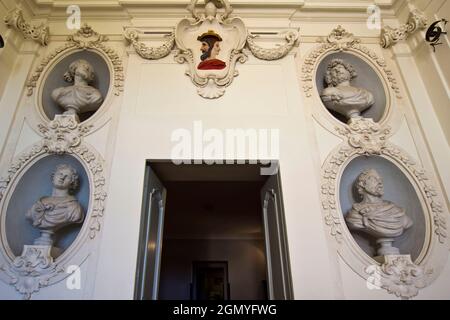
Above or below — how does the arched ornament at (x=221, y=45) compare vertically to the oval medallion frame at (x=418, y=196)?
above

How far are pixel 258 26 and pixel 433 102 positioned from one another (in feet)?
6.54

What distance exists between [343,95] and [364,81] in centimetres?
57

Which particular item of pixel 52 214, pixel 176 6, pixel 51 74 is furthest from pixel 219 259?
pixel 176 6

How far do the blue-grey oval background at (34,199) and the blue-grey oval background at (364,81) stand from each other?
8.66 ft

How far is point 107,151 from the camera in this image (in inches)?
104

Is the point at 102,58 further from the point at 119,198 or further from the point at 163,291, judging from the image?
the point at 163,291

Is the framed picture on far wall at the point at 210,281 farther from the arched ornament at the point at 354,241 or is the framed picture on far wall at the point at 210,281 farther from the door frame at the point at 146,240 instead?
the arched ornament at the point at 354,241

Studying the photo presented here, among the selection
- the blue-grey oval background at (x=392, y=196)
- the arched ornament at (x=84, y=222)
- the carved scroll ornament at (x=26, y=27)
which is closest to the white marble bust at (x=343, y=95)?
the blue-grey oval background at (x=392, y=196)

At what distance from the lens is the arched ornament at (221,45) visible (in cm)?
287

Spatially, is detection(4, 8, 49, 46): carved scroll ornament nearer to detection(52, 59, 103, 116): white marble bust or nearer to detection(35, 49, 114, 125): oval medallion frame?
detection(35, 49, 114, 125): oval medallion frame

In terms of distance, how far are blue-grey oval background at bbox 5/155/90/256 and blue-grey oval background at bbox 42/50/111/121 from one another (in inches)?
22.0

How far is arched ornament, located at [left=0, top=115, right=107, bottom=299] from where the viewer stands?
87.0 inches

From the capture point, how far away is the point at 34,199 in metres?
2.62
